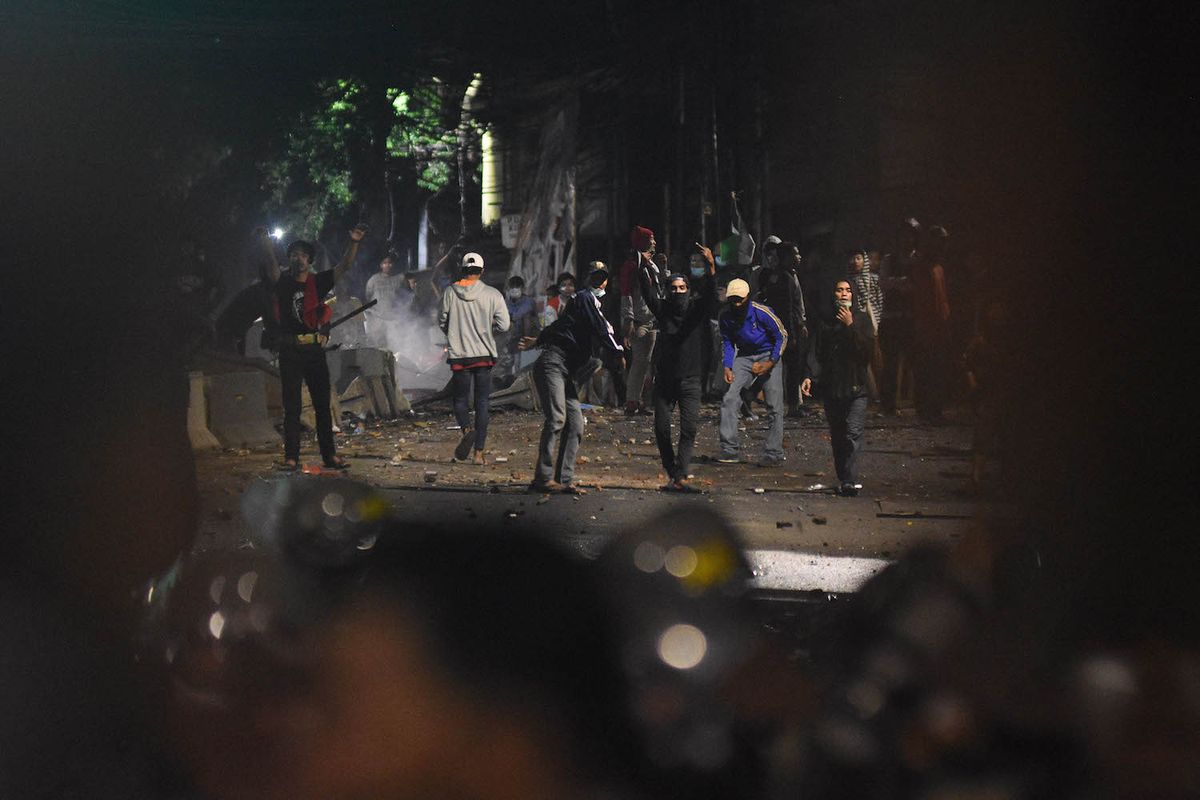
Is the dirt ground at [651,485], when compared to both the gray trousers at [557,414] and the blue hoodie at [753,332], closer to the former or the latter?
the gray trousers at [557,414]

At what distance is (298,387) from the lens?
33.1ft

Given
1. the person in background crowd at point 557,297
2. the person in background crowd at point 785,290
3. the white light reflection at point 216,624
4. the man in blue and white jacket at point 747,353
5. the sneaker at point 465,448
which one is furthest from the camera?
the person in background crowd at point 557,297

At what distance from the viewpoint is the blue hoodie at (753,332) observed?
10.4m

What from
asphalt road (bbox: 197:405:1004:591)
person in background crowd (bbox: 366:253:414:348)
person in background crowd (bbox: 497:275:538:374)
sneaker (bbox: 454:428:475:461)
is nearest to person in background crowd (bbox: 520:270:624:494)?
asphalt road (bbox: 197:405:1004:591)

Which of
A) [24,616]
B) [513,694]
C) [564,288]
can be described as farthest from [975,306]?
[24,616]

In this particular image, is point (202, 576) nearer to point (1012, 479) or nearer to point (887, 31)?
point (1012, 479)

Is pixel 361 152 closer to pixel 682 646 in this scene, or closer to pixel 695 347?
pixel 695 347

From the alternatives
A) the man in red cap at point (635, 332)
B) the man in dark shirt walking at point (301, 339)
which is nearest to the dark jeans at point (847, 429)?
the man in dark shirt walking at point (301, 339)

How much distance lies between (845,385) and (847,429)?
13.2 inches

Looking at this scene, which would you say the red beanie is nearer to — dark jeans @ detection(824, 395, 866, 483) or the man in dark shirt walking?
the man in dark shirt walking

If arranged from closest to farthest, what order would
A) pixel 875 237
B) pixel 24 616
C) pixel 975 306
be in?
1. pixel 24 616
2. pixel 975 306
3. pixel 875 237

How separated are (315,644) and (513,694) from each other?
2.58 feet

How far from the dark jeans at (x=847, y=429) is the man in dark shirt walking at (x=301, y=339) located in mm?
4364

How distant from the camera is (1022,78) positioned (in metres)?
4.98
